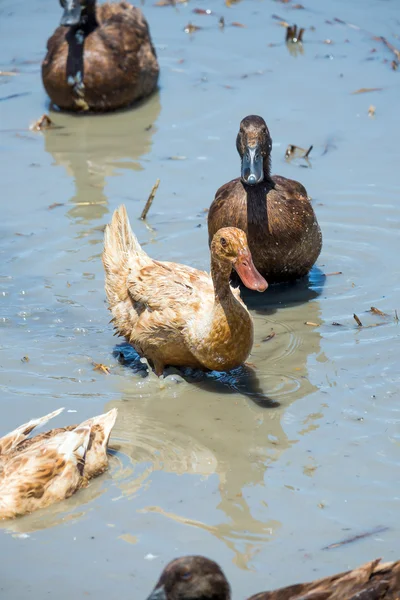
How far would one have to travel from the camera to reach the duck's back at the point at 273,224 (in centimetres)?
728

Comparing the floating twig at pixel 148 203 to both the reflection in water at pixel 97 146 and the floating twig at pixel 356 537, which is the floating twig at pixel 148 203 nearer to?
the reflection in water at pixel 97 146

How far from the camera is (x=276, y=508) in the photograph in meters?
5.04

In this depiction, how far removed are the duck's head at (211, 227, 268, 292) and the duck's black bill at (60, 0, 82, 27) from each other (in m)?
5.22

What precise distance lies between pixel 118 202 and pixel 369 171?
6.97 ft

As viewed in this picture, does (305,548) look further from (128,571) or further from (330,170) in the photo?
(330,170)

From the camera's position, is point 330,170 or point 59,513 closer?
point 59,513

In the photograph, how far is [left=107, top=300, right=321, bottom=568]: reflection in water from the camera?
16.5 feet

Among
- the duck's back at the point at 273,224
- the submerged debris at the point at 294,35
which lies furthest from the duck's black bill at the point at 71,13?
the duck's back at the point at 273,224

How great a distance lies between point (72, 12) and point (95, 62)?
1.82 feet

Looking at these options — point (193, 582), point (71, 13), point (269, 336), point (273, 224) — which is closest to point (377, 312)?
point (269, 336)

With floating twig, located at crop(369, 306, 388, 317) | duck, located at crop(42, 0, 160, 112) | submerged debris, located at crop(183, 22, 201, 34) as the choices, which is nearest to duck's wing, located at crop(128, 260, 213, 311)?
floating twig, located at crop(369, 306, 388, 317)

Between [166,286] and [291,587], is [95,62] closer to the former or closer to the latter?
[166,286]

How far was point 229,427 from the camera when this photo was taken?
5812 millimetres

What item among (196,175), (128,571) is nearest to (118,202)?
(196,175)
